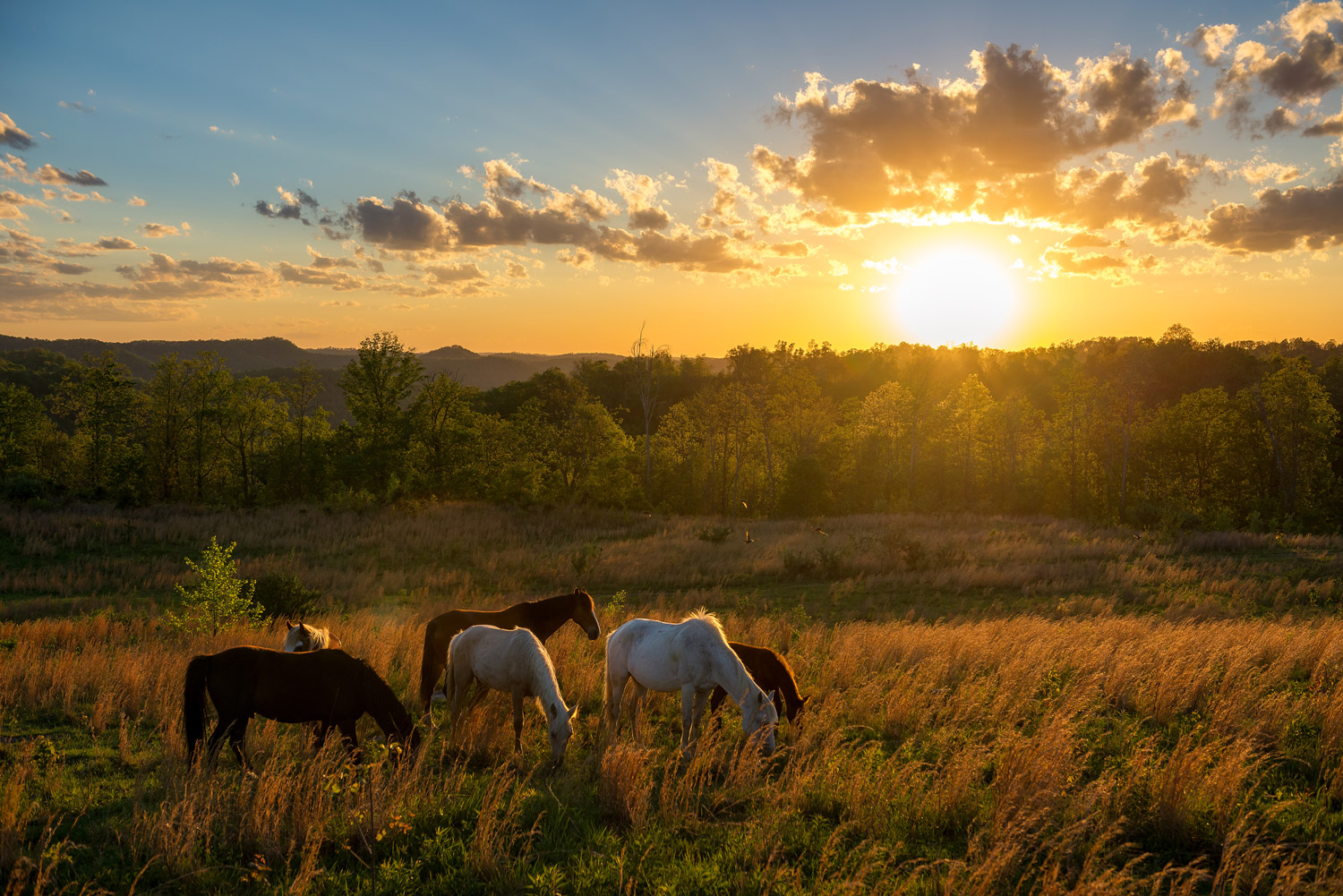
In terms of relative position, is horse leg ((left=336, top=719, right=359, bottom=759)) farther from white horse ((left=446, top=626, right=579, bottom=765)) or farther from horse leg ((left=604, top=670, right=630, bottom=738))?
horse leg ((left=604, top=670, right=630, bottom=738))

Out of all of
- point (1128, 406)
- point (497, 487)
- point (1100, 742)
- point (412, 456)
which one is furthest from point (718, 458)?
point (1100, 742)

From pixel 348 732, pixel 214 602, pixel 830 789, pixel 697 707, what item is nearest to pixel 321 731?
pixel 348 732

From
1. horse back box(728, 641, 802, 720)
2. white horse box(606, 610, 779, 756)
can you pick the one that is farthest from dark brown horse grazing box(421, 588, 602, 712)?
horse back box(728, 641, 802, 720)

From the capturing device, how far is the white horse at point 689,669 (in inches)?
258

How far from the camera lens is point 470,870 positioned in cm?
457

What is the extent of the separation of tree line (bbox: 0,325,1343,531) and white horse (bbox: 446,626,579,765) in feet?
111

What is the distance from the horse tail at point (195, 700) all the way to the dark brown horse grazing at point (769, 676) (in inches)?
201

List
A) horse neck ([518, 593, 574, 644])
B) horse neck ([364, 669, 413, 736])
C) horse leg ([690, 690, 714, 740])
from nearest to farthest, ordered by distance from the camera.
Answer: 1. horse neck ([364, 669, 413, 736])
2. horse leg ([690, 690, 714, 740])
3. horse neck ([518, 593, 574, 644])

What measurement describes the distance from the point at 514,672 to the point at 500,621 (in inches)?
84.4

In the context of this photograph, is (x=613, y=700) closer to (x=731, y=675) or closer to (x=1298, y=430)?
(x=731, y=675)

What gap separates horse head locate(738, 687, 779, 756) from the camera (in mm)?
6309

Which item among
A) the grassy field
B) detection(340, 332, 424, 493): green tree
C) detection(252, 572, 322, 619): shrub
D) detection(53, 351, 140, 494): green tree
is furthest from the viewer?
detection(53, 351, 140, 494): green tree

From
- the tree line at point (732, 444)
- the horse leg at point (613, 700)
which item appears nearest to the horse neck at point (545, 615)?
the horse leg at point (613, 700)

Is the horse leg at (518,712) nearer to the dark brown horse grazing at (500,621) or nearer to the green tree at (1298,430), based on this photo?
the dark brown horse grazing at (500,621)
